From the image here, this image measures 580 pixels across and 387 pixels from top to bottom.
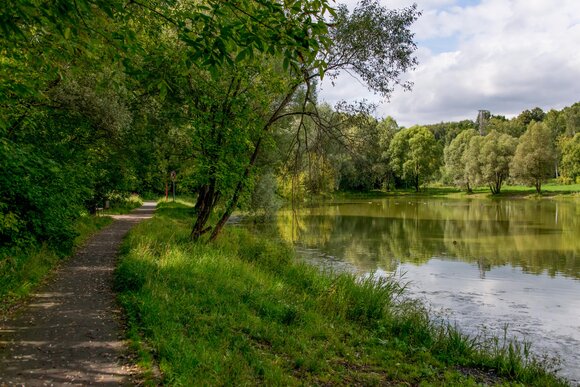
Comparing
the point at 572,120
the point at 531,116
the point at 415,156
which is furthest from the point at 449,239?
the point at 531,116

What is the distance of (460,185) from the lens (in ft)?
230

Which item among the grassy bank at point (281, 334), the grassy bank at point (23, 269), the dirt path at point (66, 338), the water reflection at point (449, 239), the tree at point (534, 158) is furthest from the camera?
the tree at point (534, 158)

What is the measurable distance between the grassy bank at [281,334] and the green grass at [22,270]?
1.57 metres

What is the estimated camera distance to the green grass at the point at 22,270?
7.45m

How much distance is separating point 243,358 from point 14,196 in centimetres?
529

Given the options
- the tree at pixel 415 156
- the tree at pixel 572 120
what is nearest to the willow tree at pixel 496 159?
the tree at pixel 415 156

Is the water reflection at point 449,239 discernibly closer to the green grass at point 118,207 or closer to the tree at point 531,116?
the green grass at point 118,207

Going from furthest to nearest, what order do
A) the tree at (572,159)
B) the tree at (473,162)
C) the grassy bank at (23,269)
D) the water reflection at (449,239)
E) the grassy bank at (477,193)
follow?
the tree at (473,162)
the tree at (572,159)
the grassy bank at (477,193)
the water reflection at (449,239)
the grassy bank at (23,269)

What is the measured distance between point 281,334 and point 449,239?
1979 cm

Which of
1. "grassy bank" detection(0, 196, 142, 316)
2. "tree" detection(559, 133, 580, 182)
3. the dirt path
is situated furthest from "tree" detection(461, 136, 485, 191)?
the dirt path

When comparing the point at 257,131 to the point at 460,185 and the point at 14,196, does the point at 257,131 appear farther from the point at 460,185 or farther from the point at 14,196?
the point at 460,185

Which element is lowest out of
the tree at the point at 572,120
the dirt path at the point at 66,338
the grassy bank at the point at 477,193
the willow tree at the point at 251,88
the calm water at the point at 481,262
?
the calm water at the point at 481,262

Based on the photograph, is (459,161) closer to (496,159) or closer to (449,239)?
(496,159)

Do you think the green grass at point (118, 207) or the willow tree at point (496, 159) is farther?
the willow tree at point (496, 159)
